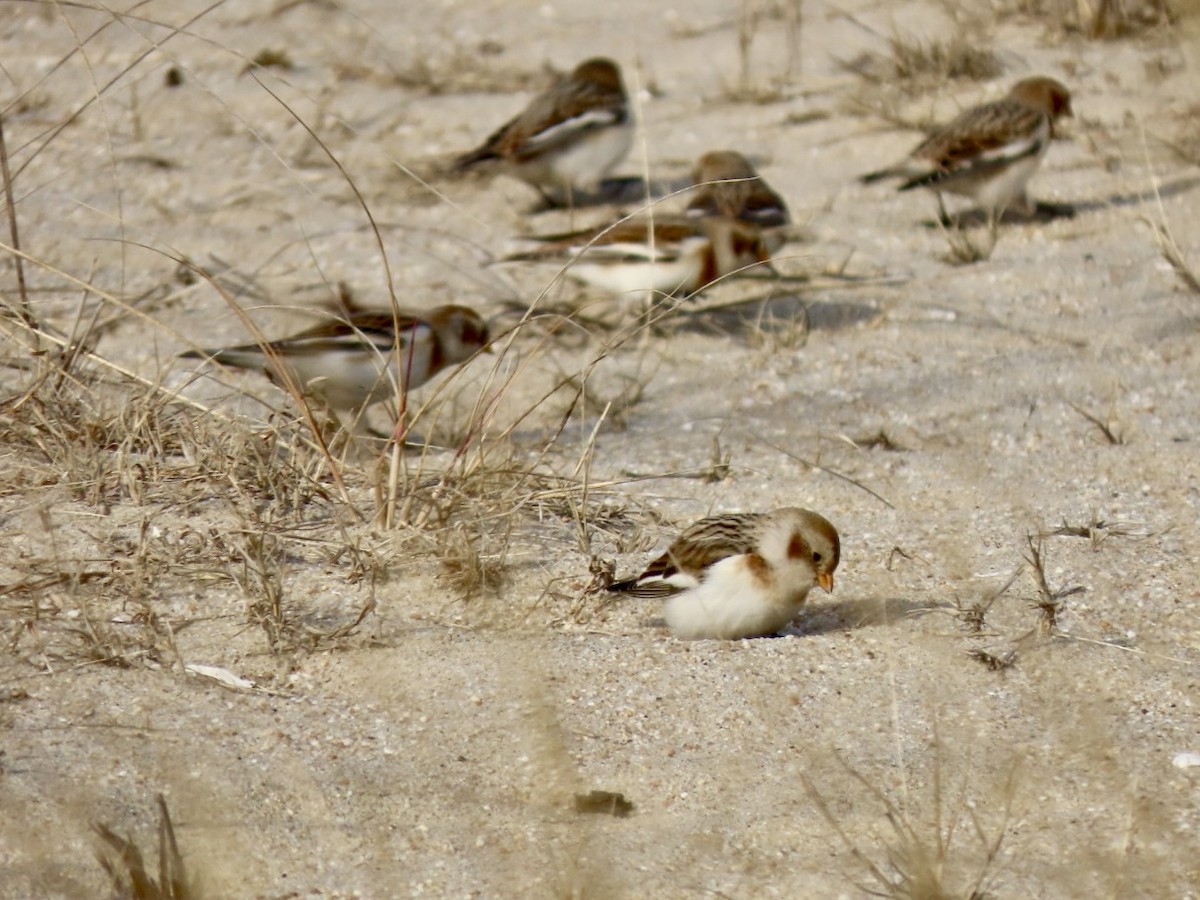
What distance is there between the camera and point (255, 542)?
3.18 m

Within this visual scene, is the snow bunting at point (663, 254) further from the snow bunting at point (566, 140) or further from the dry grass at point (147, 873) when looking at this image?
the dry grass at point (147, 873)

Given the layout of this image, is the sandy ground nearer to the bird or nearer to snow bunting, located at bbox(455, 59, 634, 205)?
the bird

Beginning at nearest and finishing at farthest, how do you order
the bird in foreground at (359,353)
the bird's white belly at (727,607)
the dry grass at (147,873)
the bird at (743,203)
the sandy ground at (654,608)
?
the dry grass at (147,873) → the sandy ground at (654,608) → the bird's white belly at (727,607) → the bird in foreground at (359,353) → the bird at (743,203)

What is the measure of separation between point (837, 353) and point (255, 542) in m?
2.55

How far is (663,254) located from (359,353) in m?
1.58

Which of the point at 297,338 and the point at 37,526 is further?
the point at 297,338

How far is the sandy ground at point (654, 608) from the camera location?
8.17 ft

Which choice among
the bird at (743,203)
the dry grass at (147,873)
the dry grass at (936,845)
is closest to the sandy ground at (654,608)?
the dry grass at (936,845)

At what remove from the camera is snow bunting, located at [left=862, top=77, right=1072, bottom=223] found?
6.14m

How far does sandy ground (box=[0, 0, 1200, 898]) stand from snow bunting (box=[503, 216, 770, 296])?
19 centimetres

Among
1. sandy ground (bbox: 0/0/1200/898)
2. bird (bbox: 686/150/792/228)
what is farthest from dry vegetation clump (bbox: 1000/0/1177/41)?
bird (bbox: 686/150/792/228)

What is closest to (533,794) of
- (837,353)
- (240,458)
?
(240,458)

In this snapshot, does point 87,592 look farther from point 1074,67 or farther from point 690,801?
point 1074,67

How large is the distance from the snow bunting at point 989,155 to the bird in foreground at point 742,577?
3023 millimetres
